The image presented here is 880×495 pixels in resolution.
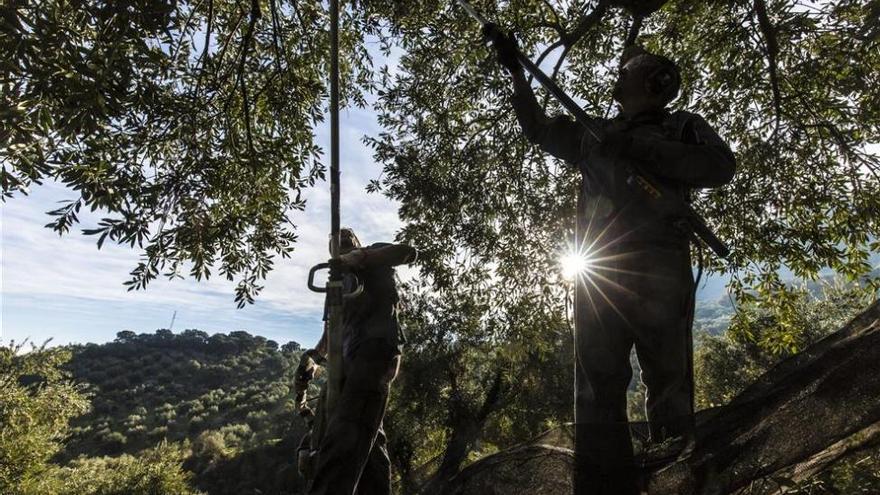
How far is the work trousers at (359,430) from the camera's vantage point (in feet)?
11.3

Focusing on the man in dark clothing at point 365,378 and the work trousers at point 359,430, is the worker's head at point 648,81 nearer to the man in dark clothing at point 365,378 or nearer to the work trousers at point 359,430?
the man in dark clothing at point 365,378

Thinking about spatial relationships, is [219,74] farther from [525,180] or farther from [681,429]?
[681,429]

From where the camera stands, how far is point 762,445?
202 cm

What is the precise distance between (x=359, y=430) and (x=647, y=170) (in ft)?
9.73

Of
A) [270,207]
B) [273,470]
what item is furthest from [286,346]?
[270,207]

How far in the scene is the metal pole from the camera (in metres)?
2.75

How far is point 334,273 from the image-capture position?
286cm

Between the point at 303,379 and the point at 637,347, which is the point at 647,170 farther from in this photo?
the point at 303,379

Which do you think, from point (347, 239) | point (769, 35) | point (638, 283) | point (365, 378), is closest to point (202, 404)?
point (347, 239)

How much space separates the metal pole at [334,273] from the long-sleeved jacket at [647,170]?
1653 millimetres

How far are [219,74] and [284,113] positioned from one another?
3.69 ft

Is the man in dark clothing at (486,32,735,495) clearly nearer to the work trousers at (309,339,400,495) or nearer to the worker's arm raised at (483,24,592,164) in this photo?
the worker's arm raised at (483,24,592,164)

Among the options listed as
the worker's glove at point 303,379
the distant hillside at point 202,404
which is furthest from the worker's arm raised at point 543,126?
the distant hillside at point 202,404

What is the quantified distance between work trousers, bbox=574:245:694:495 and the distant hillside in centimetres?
4357
